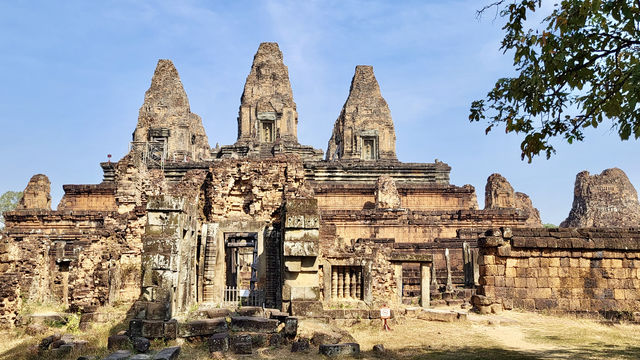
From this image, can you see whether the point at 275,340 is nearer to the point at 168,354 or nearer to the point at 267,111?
the point at 168,354

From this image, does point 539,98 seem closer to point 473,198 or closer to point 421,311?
point 421,311

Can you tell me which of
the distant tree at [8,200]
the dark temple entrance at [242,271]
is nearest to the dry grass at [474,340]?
the dark temple entrance at [242,271]

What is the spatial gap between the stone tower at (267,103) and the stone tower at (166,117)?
3781 mm

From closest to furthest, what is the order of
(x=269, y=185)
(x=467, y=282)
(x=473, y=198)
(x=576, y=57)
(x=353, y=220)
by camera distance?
(x=576, y=57), (x=269, y=185), (x=467, y=282), (x=353, y=220), (x=473, y=198)

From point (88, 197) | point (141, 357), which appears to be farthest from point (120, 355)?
point (88, 197)

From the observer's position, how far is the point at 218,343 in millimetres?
8023

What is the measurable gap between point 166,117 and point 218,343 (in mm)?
26098

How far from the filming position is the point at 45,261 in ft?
54.0

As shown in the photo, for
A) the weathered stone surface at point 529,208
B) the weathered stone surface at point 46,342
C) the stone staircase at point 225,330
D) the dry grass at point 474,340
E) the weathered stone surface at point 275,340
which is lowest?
the dry grass at point 474,340

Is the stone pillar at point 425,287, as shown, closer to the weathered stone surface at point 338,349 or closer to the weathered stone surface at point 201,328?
the weathered stone surface at point 338,349

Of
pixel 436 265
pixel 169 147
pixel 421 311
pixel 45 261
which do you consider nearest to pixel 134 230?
pixel 45 261

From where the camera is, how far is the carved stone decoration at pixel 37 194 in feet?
83.8

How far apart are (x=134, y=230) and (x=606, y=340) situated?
41.3 feet

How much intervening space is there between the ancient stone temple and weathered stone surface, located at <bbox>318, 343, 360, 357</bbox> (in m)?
2.18
